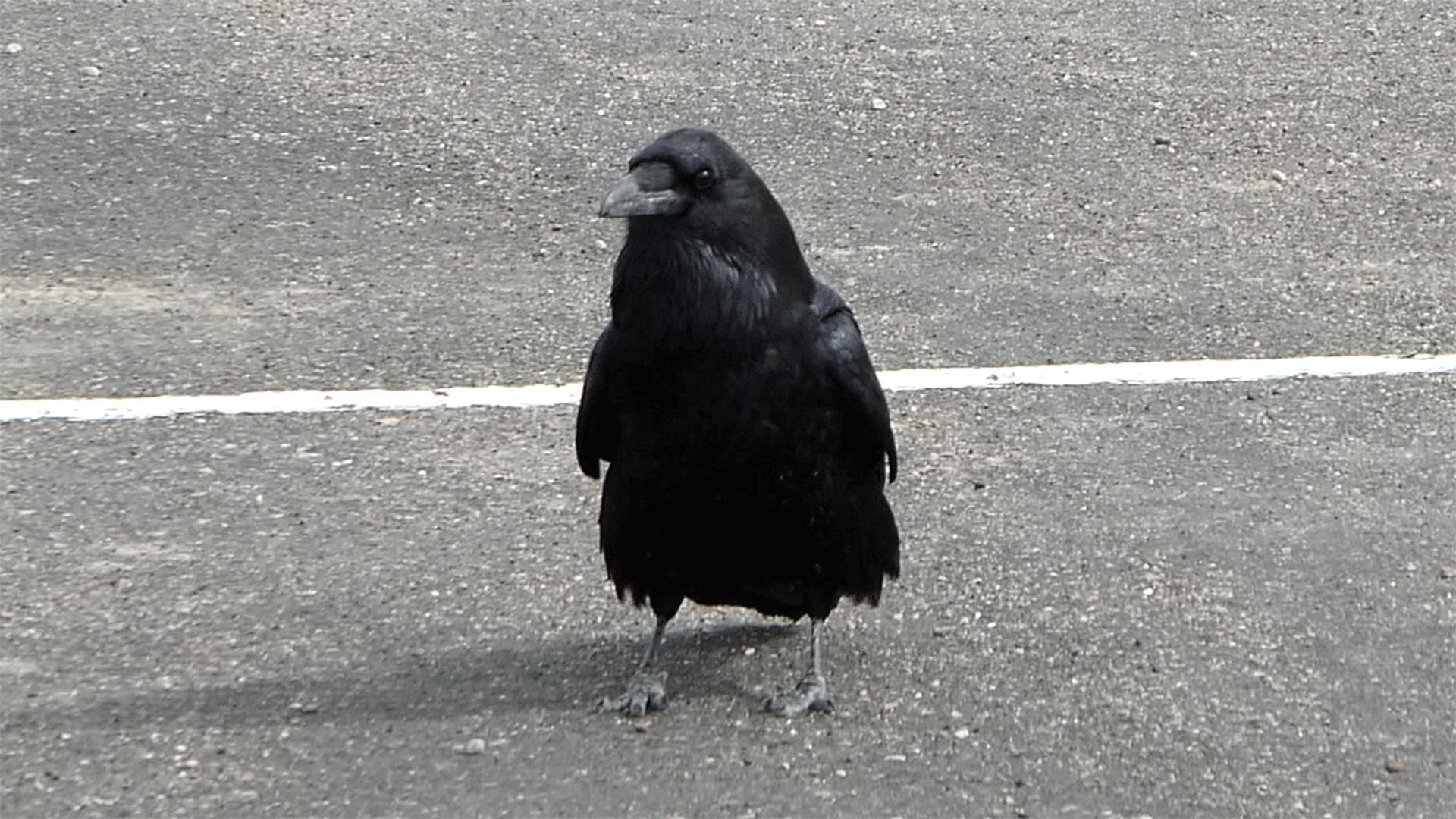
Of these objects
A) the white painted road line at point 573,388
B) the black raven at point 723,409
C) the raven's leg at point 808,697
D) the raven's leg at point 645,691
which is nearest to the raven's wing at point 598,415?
the black raven at point 723,409

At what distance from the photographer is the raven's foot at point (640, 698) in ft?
14.5

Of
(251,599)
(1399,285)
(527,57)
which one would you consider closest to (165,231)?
(527,57)

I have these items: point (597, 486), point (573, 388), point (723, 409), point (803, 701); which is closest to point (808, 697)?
point (803, 701)

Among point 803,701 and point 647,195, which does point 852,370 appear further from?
point 803,701

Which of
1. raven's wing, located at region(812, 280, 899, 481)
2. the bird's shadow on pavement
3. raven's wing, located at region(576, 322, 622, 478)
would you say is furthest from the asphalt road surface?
raven's wing, located at region(812, 280, 899, 481)

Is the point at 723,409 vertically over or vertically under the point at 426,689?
over

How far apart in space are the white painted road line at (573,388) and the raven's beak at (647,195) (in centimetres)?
192

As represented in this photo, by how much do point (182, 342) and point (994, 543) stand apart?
2.63m

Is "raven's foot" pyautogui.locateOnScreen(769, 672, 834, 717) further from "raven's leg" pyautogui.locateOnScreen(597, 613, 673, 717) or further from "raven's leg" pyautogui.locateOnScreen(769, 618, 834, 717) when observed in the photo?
"raven's leg" pyautogui.locateOnScreen(597, 613, 673, 717)

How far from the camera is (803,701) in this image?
4457 millimetres

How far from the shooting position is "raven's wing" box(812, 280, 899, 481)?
433 centimetres

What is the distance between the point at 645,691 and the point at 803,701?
33 cm

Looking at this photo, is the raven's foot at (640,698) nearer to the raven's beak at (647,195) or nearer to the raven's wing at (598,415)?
the raven's wing at (598,415)

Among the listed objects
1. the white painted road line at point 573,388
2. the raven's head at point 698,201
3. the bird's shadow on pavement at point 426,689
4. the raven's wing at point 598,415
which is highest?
the raven's head at point 698,201
